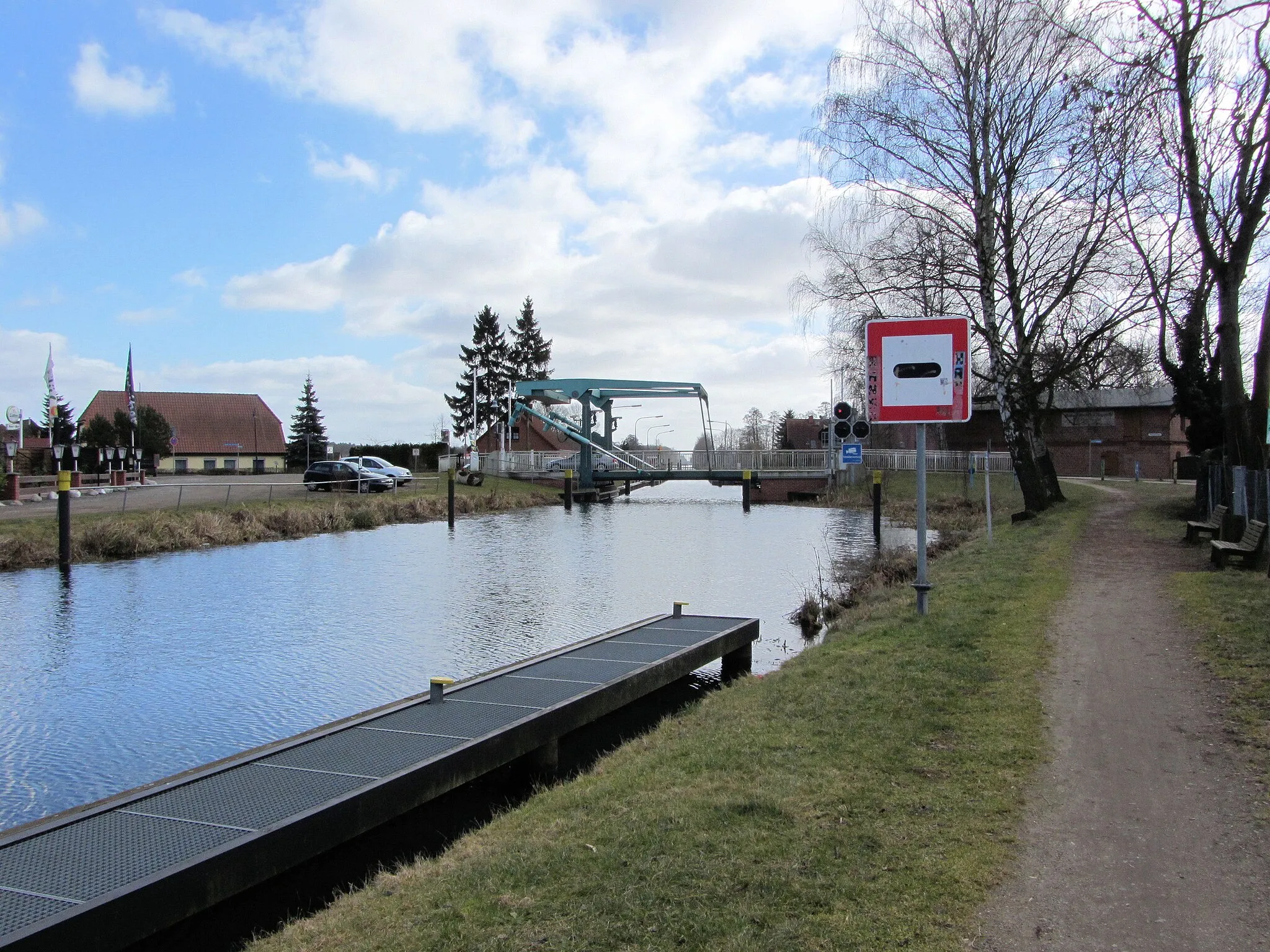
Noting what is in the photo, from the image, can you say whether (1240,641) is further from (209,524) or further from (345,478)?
(345,478)

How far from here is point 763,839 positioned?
4.57 metres

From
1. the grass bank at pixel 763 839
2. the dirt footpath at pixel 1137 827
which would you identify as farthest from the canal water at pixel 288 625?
the dirt footpath at pixel 1137 827

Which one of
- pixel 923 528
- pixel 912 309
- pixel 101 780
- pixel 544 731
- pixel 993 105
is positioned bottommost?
pixel 101 780

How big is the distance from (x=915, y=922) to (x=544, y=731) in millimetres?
3902

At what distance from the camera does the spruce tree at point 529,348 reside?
90500 millimetres

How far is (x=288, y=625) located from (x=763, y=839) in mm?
11915

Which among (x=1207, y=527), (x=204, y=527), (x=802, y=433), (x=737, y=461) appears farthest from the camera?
(x=802, y=433)

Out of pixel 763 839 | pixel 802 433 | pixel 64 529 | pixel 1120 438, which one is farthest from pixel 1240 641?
pixel 802 433

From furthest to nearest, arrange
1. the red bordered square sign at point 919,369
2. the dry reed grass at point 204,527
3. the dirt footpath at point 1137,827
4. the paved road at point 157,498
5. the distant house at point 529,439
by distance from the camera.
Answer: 1. the distant house at point 529,439
2. the paved road at point 157,498
3. the dry reed grass at point 204,527
4. the red bordered square sign at point 919,369
5. the dirt footpath at point 1137,827

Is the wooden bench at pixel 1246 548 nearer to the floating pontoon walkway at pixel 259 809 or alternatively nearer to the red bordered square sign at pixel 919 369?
the red bordered square sign at pixel 919 369

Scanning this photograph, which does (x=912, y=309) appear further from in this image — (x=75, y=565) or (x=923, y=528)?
(x=75, y=565)

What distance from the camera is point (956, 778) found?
5355 millimetres

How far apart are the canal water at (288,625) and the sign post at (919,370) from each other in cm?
355

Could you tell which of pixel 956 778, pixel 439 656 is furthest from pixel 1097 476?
pixel 956 778
